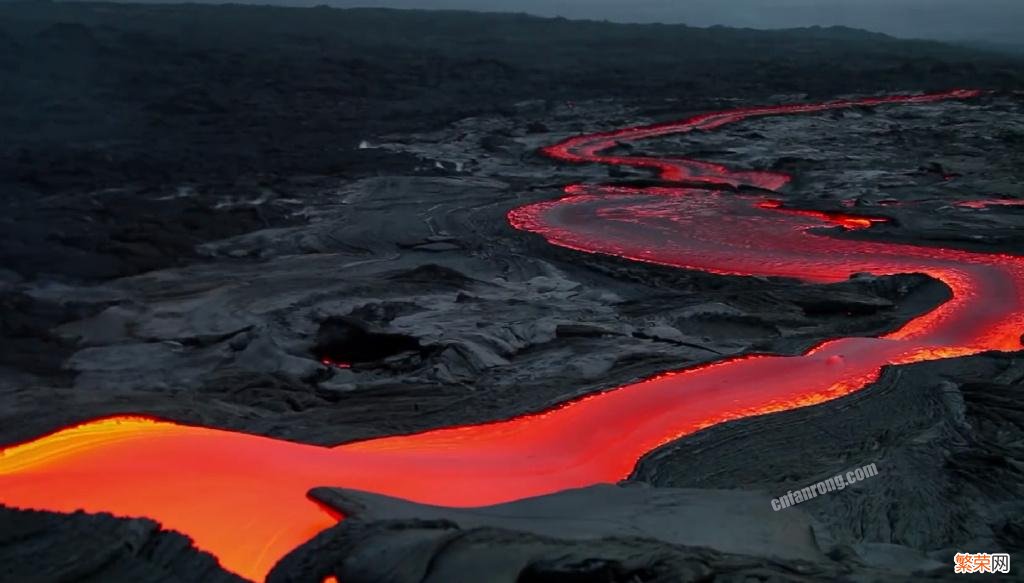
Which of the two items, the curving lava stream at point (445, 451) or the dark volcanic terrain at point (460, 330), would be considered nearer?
the dark volcanic terrain at point (460, 330)

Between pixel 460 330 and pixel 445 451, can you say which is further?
pixel 460 330

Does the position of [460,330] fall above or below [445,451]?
above

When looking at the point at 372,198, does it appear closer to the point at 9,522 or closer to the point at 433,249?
the point at 433,249

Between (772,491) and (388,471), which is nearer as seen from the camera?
(772,491)

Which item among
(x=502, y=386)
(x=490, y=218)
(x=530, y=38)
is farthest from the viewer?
(x=530, y=38)

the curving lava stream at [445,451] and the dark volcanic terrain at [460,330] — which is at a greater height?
the dark volcanic terrain at [460,330]

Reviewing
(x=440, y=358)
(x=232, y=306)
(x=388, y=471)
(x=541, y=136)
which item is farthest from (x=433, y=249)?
(x=541, y=136)

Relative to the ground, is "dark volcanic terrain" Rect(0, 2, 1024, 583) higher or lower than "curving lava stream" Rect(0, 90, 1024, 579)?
higher

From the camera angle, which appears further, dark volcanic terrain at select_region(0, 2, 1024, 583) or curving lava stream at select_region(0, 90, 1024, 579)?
curving lava stream at select_region(0, 90, 1024, 579)
